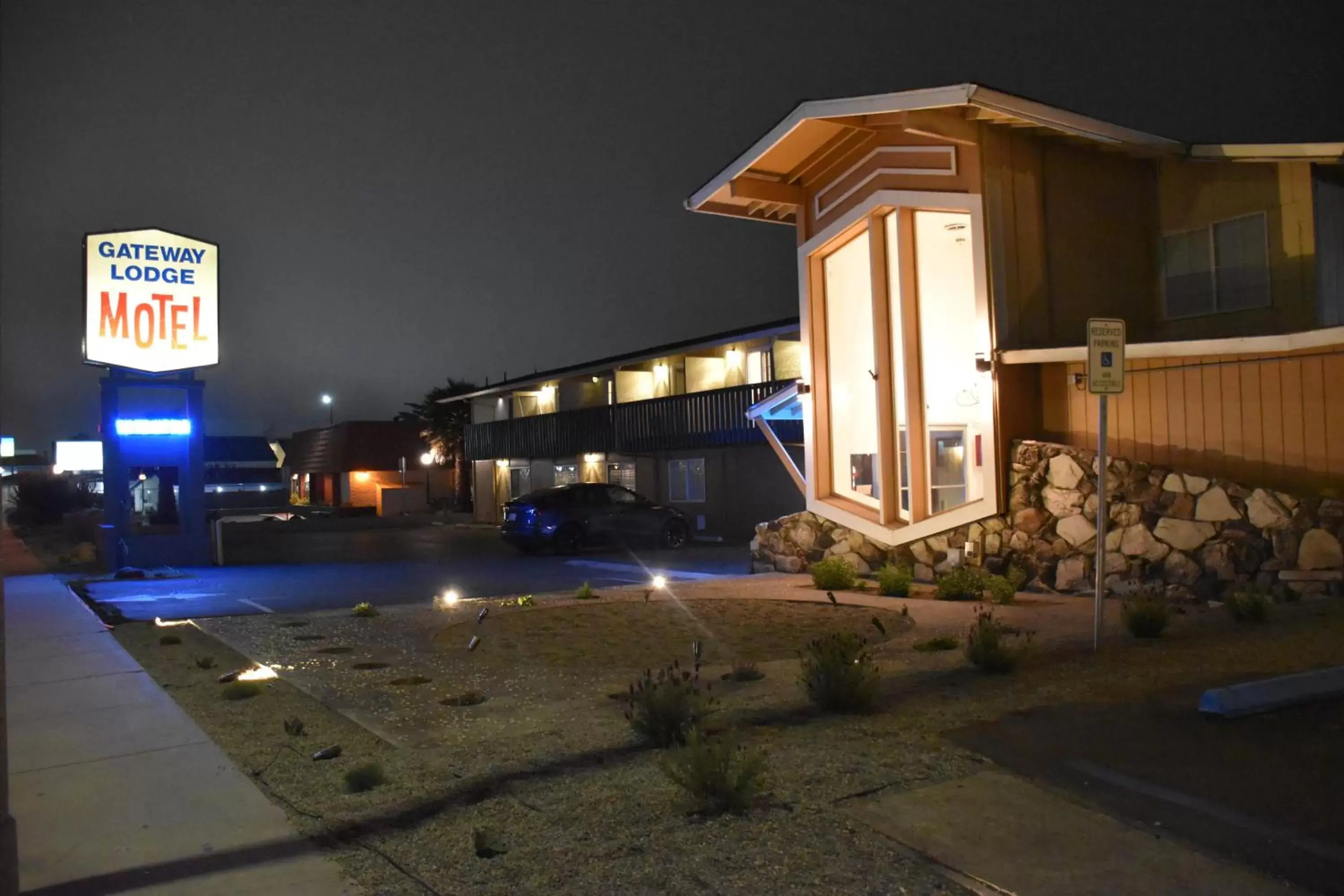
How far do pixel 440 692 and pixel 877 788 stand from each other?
451 centimetres

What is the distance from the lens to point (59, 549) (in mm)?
32625

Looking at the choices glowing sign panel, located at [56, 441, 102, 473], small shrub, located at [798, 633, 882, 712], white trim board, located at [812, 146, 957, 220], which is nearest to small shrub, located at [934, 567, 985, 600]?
white trim board, located at [812, 146, 957, 220]

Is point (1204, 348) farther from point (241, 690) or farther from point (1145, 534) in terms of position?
point (241, 690)

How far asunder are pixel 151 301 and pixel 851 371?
1674cm

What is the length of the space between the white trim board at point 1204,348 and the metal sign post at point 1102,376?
361cm

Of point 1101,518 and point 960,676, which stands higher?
point 1101,518

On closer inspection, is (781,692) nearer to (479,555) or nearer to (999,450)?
(999,450)

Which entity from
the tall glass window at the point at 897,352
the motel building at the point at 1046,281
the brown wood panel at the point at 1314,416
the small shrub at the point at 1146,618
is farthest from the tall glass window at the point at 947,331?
the small shrub at the point at 1146,618

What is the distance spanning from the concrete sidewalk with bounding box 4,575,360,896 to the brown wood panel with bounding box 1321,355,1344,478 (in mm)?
11250

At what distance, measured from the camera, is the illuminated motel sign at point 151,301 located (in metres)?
25.3

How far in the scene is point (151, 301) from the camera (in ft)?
85.3

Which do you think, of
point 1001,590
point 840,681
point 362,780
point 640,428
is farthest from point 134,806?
point 640,428

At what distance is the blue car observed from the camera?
26.3 meters

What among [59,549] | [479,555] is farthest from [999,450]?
[59,549]
